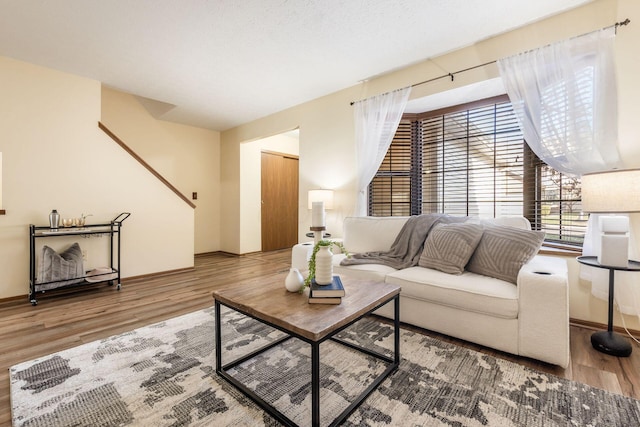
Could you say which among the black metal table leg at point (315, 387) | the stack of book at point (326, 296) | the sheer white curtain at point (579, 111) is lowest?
the black metal table leg at point (315, 387)

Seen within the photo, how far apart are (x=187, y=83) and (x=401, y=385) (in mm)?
3866

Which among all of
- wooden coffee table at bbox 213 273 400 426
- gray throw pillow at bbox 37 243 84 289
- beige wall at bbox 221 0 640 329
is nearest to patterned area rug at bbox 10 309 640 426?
wooden coffee table at bbox 213 273 400 426

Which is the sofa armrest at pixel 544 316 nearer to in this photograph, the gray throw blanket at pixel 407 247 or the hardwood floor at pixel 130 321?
the hardwood floor at pixel 130 321

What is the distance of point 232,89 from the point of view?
3.71 meters

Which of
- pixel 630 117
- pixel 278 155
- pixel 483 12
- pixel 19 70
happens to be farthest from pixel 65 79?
pixel 630 117

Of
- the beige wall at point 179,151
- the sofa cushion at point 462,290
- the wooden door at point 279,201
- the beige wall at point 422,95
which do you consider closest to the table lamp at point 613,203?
the beige wall at point 422,95

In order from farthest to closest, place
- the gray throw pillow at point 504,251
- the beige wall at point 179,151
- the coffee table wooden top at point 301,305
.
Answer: the beige wall at point 179,151 < the gray throw pillow at point 504,251 < the coffee table wooden top at point 301,305

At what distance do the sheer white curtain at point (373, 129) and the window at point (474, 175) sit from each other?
0.95ft

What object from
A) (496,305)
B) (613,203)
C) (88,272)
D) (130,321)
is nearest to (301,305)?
(496,305)

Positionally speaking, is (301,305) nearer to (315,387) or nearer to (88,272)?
(315,387)

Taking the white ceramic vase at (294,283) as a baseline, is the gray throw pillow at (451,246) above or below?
above

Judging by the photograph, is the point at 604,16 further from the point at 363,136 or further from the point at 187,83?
the point at 187,83

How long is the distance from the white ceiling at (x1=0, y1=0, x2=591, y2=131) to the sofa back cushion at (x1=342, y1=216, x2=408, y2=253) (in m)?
1.71

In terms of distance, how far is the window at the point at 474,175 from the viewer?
8.54 ft
